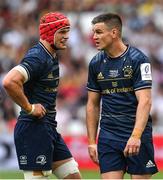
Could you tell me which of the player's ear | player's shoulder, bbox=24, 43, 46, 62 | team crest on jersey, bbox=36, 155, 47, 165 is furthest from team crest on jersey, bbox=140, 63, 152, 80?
team crest on jersey, bbox=36, 155, 47, 165

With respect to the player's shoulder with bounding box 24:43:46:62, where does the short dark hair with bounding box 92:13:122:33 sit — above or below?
above

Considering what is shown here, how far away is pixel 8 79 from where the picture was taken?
8.74 metres

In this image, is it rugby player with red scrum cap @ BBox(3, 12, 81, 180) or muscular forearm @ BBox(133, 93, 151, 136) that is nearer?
muscular forearm @ BBox(133, 93, 151, 136)

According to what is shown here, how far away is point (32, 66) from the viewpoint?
8.95 m

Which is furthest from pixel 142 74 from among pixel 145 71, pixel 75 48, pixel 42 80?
pixel 75 48

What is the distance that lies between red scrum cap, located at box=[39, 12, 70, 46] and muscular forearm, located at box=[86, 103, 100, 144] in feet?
2.86

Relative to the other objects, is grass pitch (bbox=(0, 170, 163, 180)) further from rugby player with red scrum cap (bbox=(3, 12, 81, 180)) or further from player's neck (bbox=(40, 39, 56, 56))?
player's neck (bbox=(40, 39, 56, 56))

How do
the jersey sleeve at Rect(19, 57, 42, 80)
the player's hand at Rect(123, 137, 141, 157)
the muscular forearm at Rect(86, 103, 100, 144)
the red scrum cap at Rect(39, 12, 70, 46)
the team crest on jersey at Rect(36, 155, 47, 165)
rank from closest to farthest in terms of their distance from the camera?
the player's hand at Rect(123, 137, 141, 157) < the jersey sleeve at Rect(19, 57, 42, 80) < the team crest on jersey at Rect(36, 155, 47, 165) < the red scrum cap at Rect(39, 12, 70, 46) < the muscular forearm at Rect(86, 103, 100, 144)

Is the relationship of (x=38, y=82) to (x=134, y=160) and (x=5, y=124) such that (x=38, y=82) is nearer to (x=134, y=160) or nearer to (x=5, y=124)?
(x=134, y=160)

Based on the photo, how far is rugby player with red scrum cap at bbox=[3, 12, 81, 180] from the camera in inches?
356

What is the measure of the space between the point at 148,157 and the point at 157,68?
31.4 feet

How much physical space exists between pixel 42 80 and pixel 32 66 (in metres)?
0.26

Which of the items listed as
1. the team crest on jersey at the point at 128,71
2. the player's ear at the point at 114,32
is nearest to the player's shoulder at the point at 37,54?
the player's ear at the point at 114,32

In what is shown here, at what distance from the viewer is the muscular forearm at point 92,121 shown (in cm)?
941
